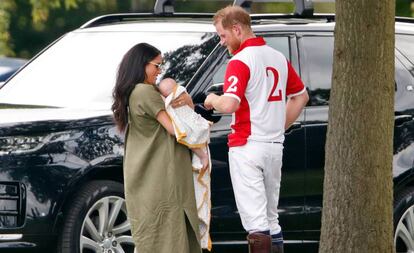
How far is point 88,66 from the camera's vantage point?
→ 34.7 ft

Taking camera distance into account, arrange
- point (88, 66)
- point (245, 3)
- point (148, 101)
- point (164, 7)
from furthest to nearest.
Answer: point (164, 7), point (245, 3), point (88, 66), point (148, 101)

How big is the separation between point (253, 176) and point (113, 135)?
3.62 feet

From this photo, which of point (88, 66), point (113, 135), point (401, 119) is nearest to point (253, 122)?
point (113, 135)

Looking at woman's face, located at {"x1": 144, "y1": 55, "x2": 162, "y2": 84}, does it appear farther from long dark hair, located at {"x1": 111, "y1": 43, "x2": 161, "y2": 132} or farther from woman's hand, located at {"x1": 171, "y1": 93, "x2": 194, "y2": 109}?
woman's hand, located at {"x1": 171, "y1": 93, "x2": 194, "y2": 109}

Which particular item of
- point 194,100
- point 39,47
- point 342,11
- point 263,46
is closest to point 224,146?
point 194,100

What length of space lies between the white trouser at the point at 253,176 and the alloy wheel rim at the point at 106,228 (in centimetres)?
91

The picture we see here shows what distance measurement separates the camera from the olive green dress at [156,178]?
28.5ft

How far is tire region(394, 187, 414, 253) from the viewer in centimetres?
1027

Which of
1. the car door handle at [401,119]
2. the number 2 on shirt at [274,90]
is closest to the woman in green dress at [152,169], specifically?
the number 2 on shirt at [274,90]

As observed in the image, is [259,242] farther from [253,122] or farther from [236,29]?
[236,29]

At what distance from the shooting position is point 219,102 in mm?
8852

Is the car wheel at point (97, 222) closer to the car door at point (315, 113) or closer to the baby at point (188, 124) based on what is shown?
the baby at point (188, 124)

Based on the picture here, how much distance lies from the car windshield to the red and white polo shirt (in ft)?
3.15

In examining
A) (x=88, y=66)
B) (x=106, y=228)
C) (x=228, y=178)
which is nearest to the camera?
(x=106, y=228)
